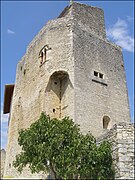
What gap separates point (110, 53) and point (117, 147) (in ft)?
30.1

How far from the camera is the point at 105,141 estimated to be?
33.1ft

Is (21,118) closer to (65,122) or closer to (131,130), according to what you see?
(65,122)

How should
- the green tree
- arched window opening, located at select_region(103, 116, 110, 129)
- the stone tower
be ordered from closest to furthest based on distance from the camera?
the green tree, the stone tower, arched window opening, located at select_region(103, 116, 110, 129)

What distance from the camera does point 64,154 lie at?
931 centimetres

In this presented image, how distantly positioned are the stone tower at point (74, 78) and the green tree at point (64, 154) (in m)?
3.43

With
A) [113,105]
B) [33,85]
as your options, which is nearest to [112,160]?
[113,105]

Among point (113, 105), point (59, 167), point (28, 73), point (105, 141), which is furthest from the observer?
point (28, 73)

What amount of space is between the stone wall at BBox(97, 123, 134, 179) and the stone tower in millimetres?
3919

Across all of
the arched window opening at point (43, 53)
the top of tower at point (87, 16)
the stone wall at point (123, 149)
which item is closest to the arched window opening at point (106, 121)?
the arched window opening at point (43, 53)

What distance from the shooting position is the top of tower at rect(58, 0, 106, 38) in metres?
17.1

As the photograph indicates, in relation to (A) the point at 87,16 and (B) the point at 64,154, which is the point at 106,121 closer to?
(B) the point at 64,154

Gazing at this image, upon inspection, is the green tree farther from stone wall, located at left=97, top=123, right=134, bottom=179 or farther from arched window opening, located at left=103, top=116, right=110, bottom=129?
arched window opening, located at left=103, top=116, right=110, bottom=129

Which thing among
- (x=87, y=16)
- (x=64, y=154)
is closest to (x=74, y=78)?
(x=87, y=16)

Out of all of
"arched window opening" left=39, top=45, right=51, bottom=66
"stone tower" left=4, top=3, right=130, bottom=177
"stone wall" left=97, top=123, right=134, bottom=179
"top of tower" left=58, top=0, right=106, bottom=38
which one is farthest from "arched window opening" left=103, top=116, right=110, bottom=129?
"top of tower" left=58, top=0, right=106, bottom=38
